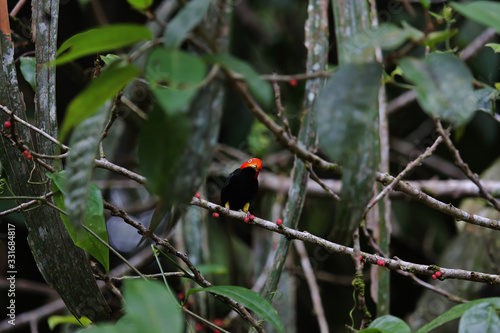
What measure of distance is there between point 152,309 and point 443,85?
0.49 metres

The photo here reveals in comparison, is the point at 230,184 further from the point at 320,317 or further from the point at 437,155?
the point at 437,155

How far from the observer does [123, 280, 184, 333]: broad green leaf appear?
25.4 inches

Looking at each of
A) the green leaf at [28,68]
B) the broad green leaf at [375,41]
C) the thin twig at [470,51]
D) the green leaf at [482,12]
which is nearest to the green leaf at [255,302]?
the broad green leaf at [375,41]

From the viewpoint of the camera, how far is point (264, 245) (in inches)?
125

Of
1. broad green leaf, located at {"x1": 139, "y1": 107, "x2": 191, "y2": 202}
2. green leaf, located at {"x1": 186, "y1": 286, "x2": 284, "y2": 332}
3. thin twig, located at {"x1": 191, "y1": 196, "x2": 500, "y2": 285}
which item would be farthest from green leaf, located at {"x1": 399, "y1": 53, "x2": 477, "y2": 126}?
thin twig, located at {"x1": 191, "y1": 196, "x2": 500, "y2": 285}

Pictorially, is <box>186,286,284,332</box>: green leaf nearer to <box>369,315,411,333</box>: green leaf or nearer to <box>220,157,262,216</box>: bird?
<box>369,315,411,333</box>: green leaf

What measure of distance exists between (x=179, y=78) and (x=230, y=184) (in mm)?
1689

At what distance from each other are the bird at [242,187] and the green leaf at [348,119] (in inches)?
59.1

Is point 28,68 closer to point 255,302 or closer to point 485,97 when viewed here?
point 255,302

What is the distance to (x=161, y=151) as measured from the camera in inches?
29.1

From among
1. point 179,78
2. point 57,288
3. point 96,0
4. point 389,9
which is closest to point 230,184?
point 57,288

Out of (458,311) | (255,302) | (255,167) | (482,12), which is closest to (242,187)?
(255,167)

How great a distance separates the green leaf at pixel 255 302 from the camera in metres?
1.03

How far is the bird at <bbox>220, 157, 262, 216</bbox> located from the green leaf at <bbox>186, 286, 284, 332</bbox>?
1.16m
